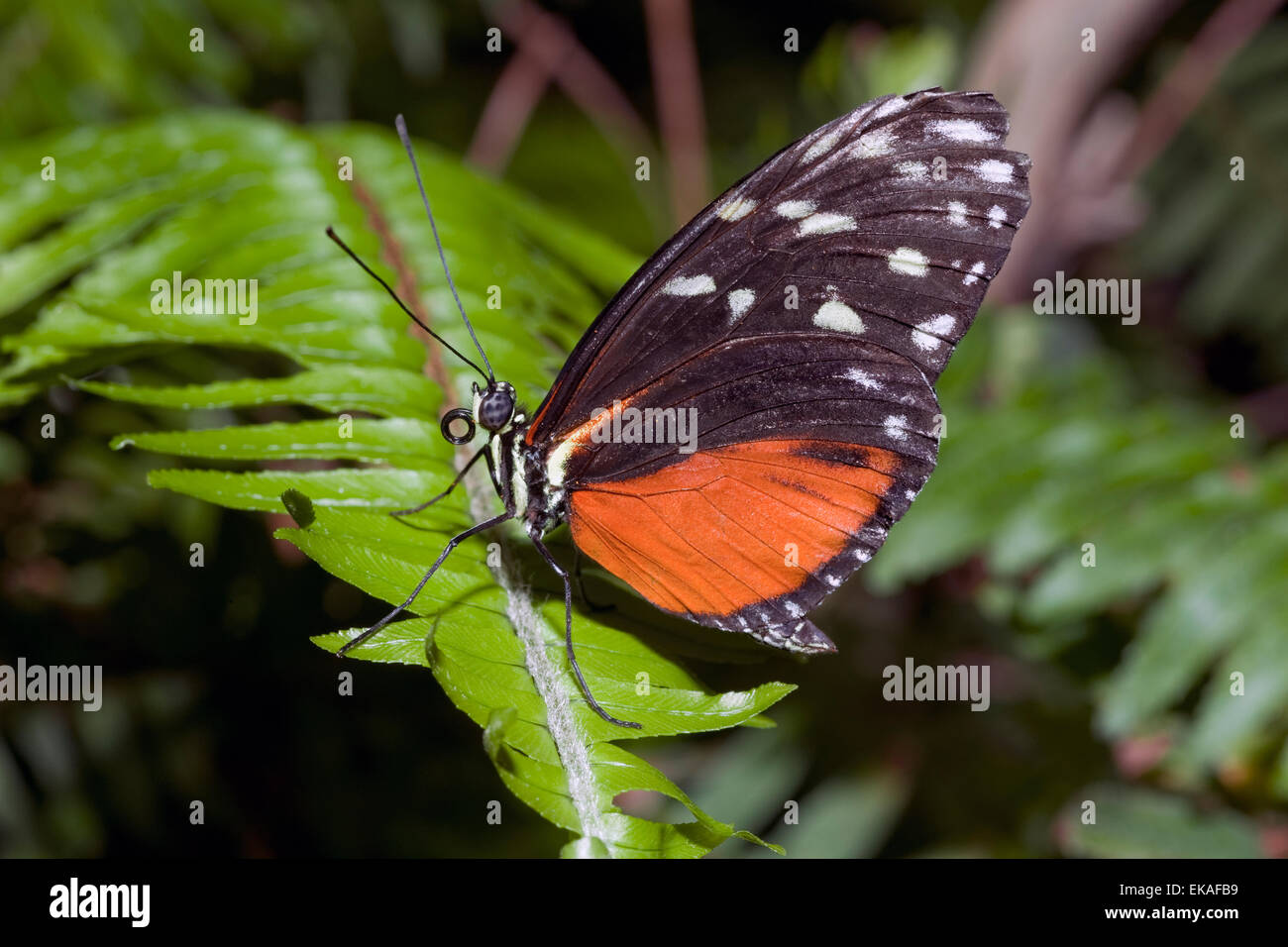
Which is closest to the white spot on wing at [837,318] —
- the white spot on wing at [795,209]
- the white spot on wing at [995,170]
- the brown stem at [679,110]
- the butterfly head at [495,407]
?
the white spot on wing at [795,209]

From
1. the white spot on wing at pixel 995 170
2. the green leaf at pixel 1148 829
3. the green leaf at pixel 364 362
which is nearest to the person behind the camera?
the green leaf at pixel 364 362

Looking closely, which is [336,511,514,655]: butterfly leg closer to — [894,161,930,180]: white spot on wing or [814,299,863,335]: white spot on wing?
[814,299,863,335]: white spot on wing

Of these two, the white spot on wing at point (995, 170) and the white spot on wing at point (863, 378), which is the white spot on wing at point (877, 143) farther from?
the white spot on wing at point (863, 378)

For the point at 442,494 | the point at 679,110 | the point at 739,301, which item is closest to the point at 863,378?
the point at 739,301

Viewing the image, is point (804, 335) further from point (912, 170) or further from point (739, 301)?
point (912, 170)

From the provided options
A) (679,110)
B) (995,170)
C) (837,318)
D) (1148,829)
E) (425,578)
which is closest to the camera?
(425,578)

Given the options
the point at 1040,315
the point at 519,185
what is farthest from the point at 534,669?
the point at 519,185
